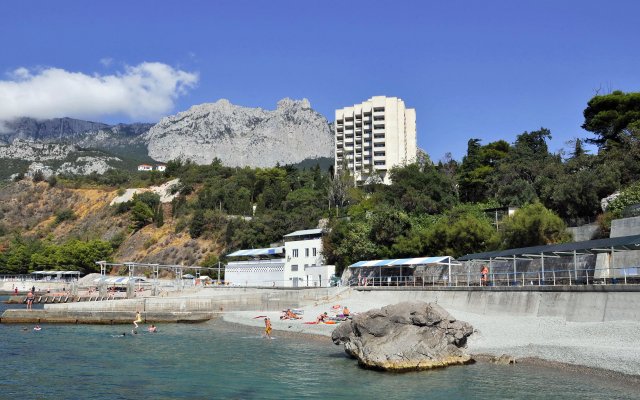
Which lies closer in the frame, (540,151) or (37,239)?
(540,151)

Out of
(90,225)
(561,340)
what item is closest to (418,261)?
(561,340)

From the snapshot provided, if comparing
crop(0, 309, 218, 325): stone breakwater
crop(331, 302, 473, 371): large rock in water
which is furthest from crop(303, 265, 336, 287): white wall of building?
crop(331, 302, 473, 371): large rock in water

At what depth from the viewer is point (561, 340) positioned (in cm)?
2489

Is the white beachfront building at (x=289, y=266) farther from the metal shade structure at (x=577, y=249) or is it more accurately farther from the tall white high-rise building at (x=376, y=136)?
the tall white high-rise building at (x=376, y=136)

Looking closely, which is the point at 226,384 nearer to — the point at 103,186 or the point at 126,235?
the point at 126,235

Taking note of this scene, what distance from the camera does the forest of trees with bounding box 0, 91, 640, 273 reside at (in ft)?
160

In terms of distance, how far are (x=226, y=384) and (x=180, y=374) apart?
3.23 metres

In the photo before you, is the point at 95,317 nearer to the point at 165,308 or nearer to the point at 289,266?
the point at 165,308

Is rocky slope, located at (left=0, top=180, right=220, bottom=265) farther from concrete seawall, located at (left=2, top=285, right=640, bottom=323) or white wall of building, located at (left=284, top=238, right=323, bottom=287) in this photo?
concrete seawall, located at (left=2, top=285, right=640, bottom=323)

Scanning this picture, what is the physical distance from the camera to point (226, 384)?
2136cm

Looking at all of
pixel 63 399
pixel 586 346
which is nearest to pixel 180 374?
pixel 63 399

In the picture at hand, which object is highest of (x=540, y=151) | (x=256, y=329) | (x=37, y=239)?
(x=540, y=151)

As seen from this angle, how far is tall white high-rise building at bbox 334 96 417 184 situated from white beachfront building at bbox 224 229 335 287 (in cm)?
4681

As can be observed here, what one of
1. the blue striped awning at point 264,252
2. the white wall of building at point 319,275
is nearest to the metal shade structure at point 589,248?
the white wall of building at point 319,275
